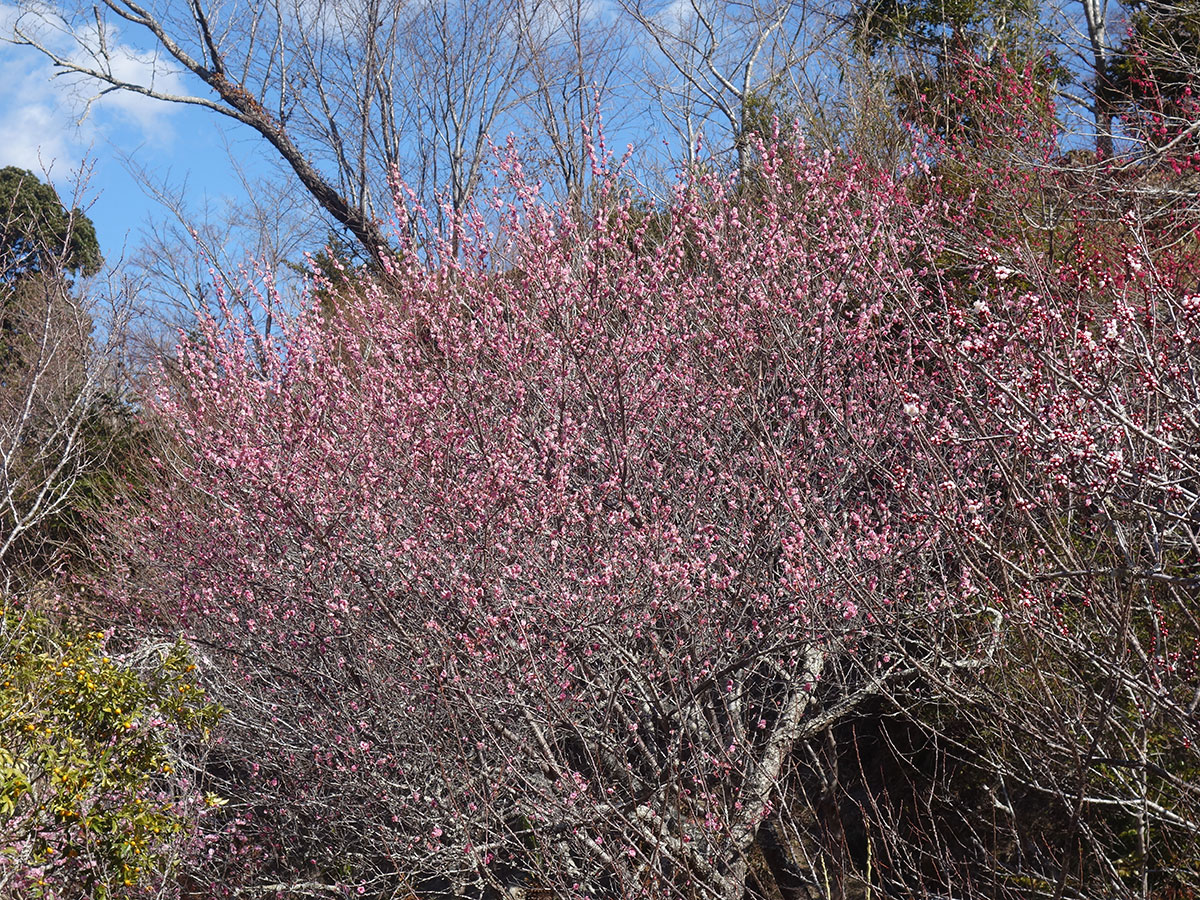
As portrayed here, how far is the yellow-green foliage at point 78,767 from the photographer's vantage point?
11.9ft

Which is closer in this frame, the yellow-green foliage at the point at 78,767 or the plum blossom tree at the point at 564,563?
the yellow-green foliage at the point at 78,767

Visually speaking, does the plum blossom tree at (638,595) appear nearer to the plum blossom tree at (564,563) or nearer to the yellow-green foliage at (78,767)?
the plum blossom tree at (564,563)

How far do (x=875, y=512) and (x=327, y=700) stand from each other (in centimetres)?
370

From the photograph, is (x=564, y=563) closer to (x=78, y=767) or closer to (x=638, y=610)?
(x=638, y=610)

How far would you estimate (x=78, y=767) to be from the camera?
12.5ft

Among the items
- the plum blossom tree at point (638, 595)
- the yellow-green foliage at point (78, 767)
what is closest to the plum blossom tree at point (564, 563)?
the plum blossom tree at point (638, 595)

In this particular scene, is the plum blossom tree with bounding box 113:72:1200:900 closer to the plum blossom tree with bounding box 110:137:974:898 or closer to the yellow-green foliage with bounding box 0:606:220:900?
the plum blossom tree with bounding box 110:137:974:898

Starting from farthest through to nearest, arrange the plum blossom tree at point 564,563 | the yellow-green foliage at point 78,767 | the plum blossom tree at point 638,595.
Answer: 1. the plum blossom tree at point 564,563
2. the plum blossom tree at point 638,595
3. the yellow-green foliage at point 78,767

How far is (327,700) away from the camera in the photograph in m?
5.19

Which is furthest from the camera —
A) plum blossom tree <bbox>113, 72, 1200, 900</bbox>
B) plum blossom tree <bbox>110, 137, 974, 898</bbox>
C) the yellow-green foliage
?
plum blossom tree <bbox>110, 137, 974, 898</bbox>

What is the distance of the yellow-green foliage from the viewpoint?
3.64 metres

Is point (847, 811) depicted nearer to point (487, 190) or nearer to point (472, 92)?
point (487, 190)

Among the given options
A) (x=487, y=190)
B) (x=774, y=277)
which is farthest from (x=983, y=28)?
(x=487, y=190)

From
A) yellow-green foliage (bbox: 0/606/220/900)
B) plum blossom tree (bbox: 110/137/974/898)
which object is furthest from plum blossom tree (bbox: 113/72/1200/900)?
yellow-green foliage (bbox: 0/606/220/900)
